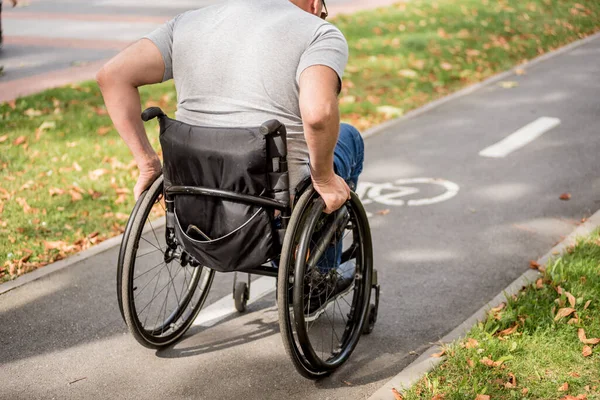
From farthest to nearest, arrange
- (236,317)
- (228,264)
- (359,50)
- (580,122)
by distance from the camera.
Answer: (359,50)
(580,122)
(236,317)
(228,264)

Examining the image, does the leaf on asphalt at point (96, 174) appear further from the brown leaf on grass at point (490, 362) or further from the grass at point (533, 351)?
the brown leaf on grass at point (490, 362)

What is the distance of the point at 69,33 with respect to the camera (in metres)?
13.7

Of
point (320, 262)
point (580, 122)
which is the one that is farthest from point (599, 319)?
point (580, 122)

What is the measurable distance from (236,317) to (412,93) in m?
5.51

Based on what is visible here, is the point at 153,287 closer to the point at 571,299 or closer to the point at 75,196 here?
the point at 75,196

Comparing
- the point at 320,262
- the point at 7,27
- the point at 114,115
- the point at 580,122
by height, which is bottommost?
the point at 7,27

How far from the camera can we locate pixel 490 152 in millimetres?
7258

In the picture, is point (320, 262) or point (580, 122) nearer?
point (320, 262)

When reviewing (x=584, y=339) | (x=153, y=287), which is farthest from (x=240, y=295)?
(x=584, y=339)

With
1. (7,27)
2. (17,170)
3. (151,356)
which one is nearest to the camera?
(151,356)

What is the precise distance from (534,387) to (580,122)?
5139 millimetres

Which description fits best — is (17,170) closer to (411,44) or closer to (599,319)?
(599,319)

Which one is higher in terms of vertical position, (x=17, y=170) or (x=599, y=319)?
(x=599, y=319)

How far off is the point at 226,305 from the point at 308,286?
96 cm
